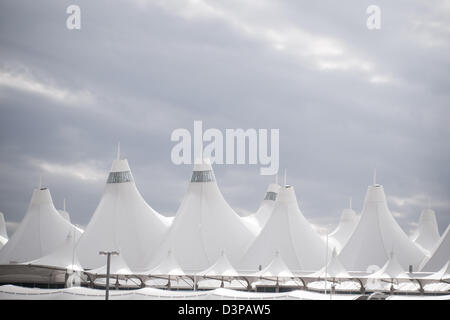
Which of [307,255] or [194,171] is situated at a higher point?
[194,171]

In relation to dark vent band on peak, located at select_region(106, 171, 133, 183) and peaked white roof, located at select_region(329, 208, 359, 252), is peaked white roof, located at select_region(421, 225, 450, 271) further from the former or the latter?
dark vent band on peak, located at select_region(106, 171, 133, 183)

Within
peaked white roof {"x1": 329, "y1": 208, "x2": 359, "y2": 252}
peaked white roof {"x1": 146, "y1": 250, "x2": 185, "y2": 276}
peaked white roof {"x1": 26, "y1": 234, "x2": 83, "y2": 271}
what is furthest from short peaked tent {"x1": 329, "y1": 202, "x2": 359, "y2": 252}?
peaked white roof {"x1": 26, "y1": 234, "x2": 83, "y2": 271}

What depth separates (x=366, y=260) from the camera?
60719 millimetres

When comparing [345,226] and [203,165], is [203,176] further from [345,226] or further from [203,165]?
[345,226]

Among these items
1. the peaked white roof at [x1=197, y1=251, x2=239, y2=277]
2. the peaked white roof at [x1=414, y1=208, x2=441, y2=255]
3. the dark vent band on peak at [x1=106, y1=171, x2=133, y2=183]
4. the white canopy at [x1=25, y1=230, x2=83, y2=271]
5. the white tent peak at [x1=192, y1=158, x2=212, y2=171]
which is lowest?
the peaked white roof at [x1=197, y1=251, x2=239, y2=277]

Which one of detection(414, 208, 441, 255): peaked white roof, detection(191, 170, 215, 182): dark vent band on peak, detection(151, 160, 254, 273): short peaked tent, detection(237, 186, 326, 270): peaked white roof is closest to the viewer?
detection(237, 186, 326, 270): peaked white roof

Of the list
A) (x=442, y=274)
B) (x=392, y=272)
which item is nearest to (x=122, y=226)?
(x=392, y=272)

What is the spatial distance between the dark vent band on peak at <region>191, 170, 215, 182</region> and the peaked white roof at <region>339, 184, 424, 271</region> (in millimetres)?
12315

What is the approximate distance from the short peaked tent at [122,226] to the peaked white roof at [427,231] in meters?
24.8

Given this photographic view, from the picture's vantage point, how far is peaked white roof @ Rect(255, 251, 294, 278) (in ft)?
182
